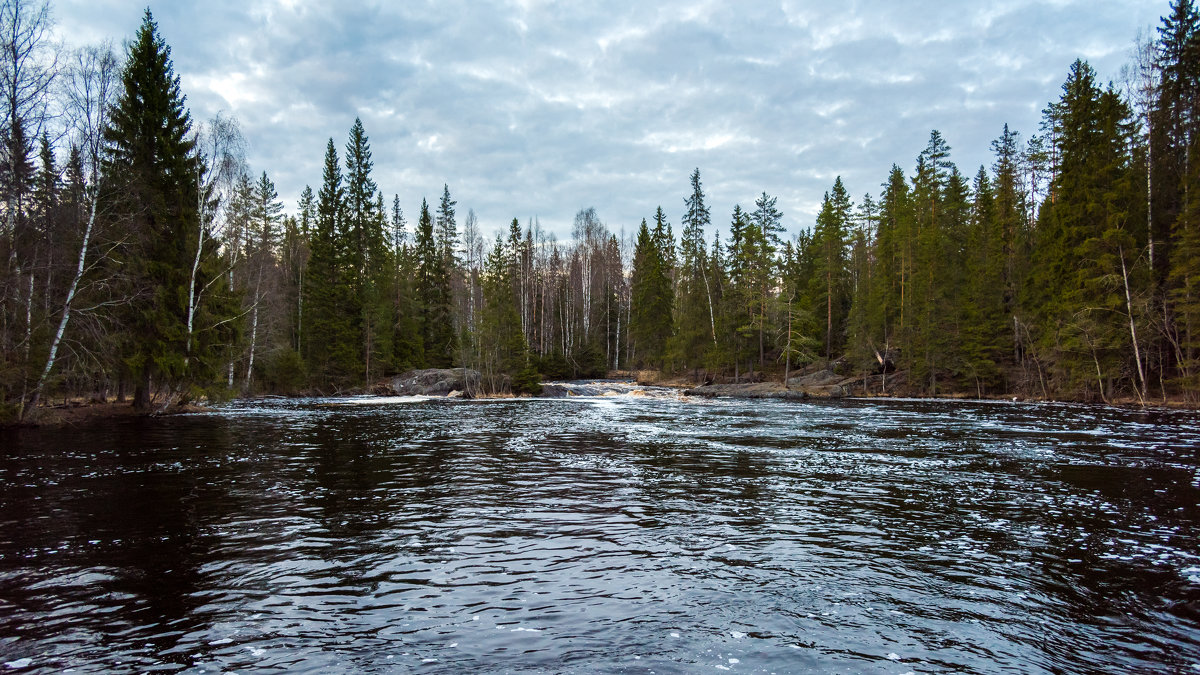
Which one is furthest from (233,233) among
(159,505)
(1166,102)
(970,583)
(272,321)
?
(1166,102)

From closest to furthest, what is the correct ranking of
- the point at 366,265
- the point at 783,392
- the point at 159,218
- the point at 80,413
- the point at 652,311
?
the point at 80,413
the point at 159,218
the point at 783,392
the point at 366,265
the point at 652,311

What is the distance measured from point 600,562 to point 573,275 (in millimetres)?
71894

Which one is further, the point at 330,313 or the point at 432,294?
the point at 432,294

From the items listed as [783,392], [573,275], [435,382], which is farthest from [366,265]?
[783,392]

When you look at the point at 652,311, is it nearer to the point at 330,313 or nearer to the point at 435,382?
the point at 435,382

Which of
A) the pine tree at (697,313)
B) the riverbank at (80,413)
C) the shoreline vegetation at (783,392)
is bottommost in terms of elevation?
the shoreline vegetation at (783,392)

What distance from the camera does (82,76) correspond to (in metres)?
22.1

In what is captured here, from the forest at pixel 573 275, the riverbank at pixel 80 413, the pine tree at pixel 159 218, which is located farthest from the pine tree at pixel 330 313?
the pine tree at pixel 159 218

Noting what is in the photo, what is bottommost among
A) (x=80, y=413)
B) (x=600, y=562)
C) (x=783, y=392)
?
(x=783, y=392)

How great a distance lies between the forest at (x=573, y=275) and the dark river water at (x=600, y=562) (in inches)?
467

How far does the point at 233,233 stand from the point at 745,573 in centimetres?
4272

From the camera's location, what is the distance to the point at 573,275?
7794 centimetres

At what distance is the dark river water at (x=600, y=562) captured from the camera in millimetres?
4711

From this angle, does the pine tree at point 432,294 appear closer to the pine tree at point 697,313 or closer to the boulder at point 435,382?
the boulder at point 435,382
